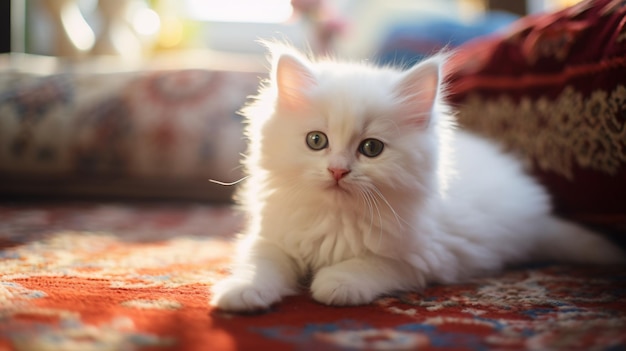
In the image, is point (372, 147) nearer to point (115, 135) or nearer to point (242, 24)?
point (115, 135)

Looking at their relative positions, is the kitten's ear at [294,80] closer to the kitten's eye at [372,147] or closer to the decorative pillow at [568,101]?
the kitten's eye at [372,147]

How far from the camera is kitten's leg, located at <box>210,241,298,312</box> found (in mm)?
958

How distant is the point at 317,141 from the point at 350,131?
84 mm

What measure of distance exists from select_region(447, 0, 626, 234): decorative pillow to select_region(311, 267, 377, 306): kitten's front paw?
776 mm

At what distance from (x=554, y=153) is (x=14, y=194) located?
2260 millimetres

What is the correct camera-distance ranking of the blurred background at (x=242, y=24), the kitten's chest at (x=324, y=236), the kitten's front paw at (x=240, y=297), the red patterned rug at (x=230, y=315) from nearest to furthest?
the red patterned rug at (x=230, y=315) < the kitten's front paw at (x=240, y=297) < the kitten's chest at (x=324, y=236) < the blurred background at (x=242, y=24)

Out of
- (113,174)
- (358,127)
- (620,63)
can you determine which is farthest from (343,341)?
(113,174)

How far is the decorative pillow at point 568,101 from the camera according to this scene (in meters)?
1.33

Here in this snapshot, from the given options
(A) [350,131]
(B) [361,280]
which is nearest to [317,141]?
(A) [350,131]

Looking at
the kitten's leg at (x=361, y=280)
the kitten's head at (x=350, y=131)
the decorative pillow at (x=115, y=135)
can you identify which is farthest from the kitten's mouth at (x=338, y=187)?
the decorative pillow at (x=115, y=135)

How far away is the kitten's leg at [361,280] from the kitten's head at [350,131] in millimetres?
153

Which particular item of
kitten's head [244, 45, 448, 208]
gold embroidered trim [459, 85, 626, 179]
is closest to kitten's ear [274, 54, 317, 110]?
kitten's head [244, 45, 448, 208]

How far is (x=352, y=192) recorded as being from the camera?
112 centimetres

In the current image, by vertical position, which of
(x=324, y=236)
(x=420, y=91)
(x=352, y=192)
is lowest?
(x=324, y=236)
